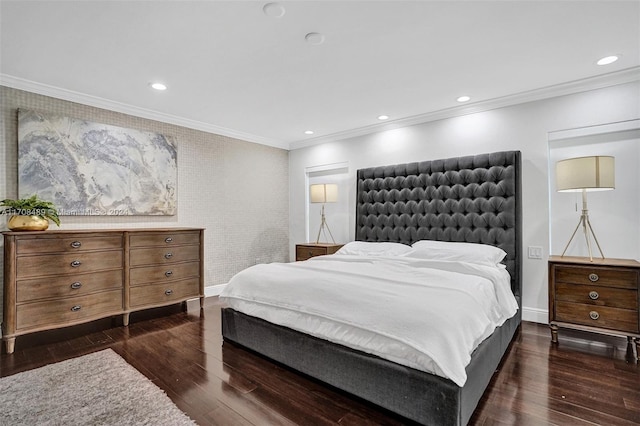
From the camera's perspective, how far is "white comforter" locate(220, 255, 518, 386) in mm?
1596

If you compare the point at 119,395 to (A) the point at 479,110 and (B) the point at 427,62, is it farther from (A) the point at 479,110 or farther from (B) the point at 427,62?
(A) the point at 479,110

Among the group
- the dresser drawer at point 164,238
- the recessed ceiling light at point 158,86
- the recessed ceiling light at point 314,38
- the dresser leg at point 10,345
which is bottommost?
the dresser leg at point 10,345

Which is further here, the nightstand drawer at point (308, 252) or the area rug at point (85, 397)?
the nightstand drawer at point (308, 252)

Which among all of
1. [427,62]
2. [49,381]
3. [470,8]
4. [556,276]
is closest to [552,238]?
[556,276]

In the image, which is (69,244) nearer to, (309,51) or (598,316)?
(309,51)

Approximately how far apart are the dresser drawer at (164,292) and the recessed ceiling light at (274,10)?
294 centimetres

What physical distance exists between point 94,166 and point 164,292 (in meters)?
1.58

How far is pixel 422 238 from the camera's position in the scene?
3912 mm

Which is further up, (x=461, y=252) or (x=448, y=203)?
(x=448, y=203)

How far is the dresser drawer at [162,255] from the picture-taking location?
338 centimetres

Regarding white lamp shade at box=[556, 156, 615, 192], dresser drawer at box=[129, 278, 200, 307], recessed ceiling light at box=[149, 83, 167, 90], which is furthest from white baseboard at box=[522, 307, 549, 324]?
recessed ceiling light at box=[149, 83, 167, 90]

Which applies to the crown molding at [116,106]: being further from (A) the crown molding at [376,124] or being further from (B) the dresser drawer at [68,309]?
(B) the dresser drawer at [68,309]

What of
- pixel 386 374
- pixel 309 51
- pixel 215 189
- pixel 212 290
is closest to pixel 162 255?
pixel 212 290

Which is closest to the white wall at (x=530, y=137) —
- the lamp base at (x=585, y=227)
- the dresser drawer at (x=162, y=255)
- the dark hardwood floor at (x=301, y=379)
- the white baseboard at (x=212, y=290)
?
the lamp base at (x=585, y=227)
